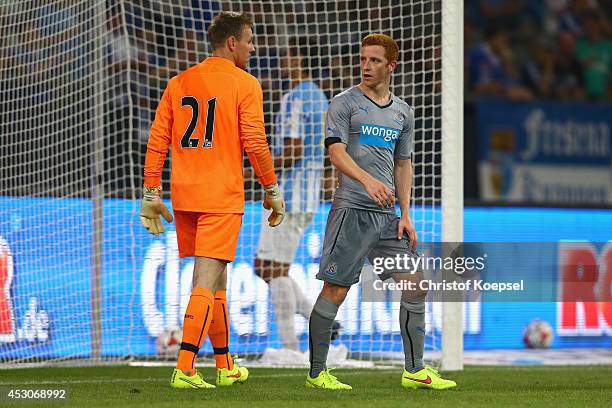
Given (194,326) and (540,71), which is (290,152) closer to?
(194,326)

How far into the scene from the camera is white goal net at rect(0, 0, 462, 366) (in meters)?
8.39

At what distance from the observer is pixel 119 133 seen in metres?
9.06

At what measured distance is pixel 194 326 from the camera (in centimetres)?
→ 568

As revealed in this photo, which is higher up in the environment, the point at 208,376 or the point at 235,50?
the point at 235,50

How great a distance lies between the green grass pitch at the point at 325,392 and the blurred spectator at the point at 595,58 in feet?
27.3

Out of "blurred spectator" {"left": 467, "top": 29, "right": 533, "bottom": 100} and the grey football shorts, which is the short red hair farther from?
"blurred spectator" {"left": 467, "top": 29, "right": 533, "bottom": 100}

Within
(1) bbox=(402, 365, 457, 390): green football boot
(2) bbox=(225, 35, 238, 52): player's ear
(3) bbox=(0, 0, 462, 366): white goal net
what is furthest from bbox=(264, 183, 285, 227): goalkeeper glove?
(3) bbox=(0, 0, 462, 366): white goal net

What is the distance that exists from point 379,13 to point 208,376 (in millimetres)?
3173

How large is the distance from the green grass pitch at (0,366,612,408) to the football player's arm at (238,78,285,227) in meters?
1.00

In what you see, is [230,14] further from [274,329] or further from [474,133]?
[474,133]

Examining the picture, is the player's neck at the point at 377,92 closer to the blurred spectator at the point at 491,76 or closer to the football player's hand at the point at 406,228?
the football player's hand at the point at 406,228

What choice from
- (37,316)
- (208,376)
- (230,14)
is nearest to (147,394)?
(208,376)

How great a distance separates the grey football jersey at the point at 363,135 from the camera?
5867 millimetres

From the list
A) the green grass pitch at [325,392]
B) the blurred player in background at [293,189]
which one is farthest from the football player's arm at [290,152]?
the green grass pitch at [325,392]
